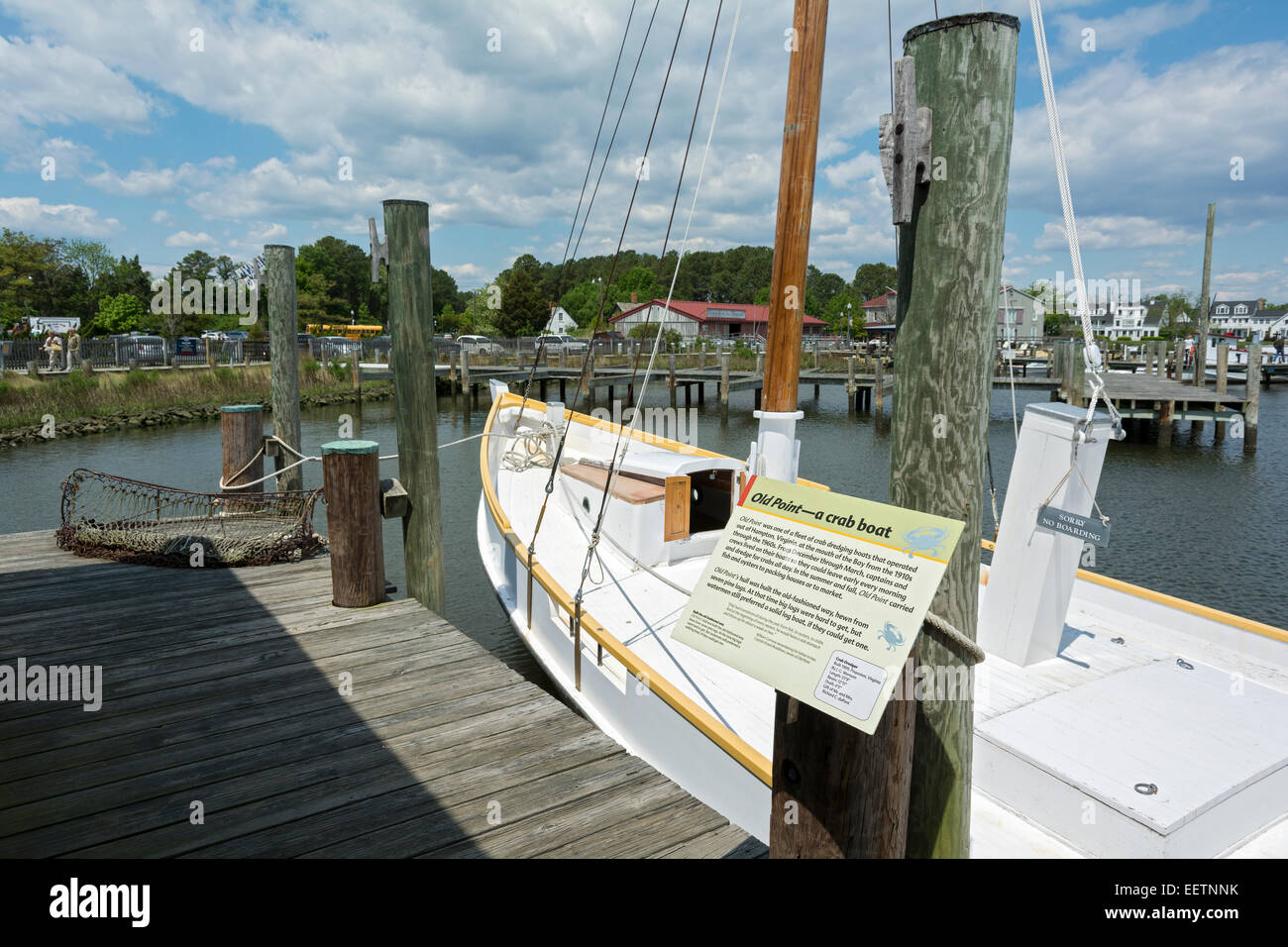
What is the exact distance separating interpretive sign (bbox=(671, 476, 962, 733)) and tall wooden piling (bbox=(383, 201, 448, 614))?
380 cm

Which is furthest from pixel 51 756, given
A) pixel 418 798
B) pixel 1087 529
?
pixel 1087 529

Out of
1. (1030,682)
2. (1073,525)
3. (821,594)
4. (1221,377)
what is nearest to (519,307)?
(1221,377)

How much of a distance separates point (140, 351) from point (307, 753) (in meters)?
40.6

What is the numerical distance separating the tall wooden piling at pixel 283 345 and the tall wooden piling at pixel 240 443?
0.31 meters

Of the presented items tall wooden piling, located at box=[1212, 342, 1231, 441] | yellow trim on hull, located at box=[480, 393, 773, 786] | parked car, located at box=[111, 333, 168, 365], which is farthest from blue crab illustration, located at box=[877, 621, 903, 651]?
parked car, located at box=[111, 333, 168, 365]

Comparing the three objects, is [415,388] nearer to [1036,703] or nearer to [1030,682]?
[1036,703]

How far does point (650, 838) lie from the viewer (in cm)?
295

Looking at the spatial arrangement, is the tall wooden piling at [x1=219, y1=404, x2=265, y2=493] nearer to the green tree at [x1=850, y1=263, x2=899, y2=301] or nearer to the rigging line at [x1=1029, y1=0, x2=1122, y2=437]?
the rigging line at [x1=1029, y1=0, x2=1122, y2=437]

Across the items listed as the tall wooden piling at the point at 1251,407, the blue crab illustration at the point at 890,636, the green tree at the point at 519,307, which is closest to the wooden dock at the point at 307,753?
the blue crab illustration at the point at 890,636

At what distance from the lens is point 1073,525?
4.51 m

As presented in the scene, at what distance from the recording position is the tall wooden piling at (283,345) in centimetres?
807

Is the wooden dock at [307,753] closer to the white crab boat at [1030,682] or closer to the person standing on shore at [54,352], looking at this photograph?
the white crab boat at [1030,682]

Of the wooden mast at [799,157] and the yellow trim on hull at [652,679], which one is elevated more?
the wooden mast at [799,157]
